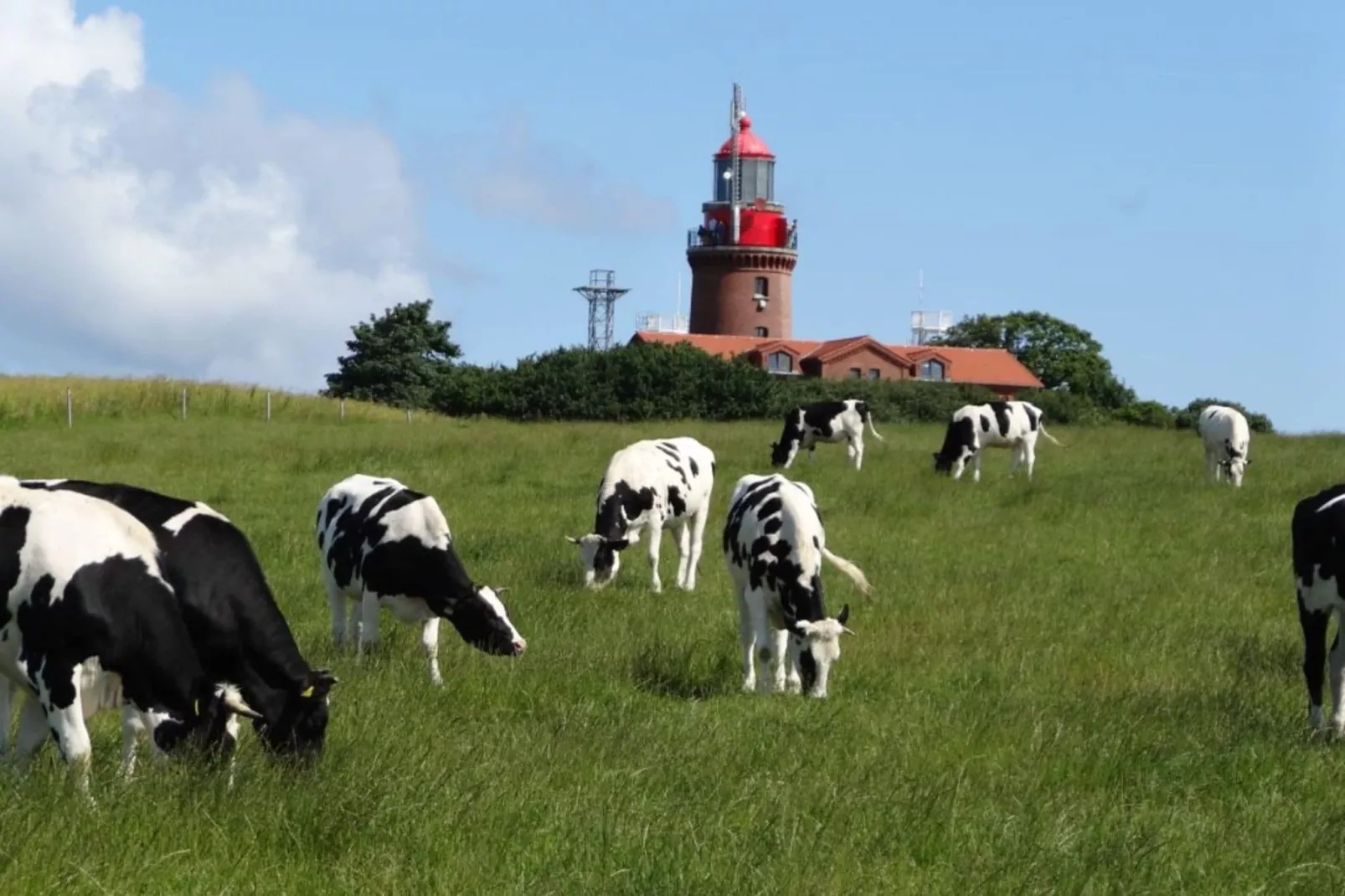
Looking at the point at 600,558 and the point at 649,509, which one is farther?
the point at 649,509

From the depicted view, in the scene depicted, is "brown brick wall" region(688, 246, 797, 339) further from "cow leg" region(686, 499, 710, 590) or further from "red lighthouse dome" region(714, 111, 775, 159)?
"cow leg" region(686, 499, 710, 590)

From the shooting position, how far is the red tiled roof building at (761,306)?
9606cm

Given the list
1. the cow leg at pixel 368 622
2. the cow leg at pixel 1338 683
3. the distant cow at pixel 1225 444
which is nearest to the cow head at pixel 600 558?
the cow leg at pixel 368 622

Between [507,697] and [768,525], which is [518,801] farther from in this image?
[768,525]

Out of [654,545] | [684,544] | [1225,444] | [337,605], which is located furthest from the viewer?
[1225,444]

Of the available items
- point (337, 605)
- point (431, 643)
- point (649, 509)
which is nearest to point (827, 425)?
point (649, 509)

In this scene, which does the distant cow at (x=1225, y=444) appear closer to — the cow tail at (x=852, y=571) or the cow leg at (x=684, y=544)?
the cow leg at (x=684, y=544)

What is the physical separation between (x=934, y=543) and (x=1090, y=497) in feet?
18.2

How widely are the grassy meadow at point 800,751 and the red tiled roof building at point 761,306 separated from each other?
73.9 m

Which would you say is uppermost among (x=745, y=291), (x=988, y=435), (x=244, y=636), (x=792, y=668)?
(x=745, y=291)

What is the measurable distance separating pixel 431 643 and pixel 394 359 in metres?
70.0

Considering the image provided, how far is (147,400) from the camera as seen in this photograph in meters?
47.2

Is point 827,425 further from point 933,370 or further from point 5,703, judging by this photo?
point 933,370

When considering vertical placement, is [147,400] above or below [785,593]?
above
